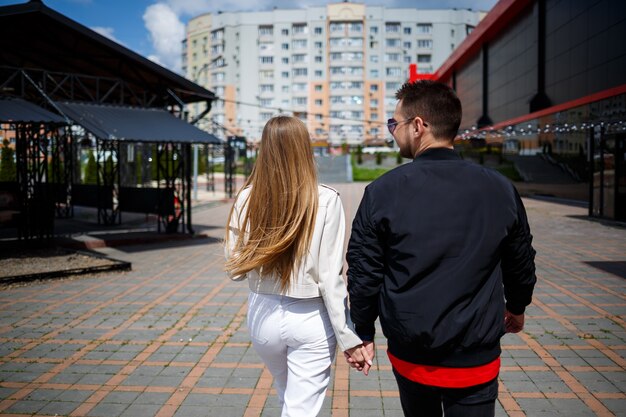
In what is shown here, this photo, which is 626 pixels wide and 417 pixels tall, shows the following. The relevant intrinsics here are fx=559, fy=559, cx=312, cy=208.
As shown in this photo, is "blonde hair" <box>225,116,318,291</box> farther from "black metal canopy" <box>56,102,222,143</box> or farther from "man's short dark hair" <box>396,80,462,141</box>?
"black metal canopy" <box>56,102,222,143</box>

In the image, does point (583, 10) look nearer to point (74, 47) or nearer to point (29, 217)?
point (74, 47)

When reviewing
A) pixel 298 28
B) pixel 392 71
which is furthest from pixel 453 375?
pixel 298 28

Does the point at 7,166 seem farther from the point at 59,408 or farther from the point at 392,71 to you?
the point at 392,71

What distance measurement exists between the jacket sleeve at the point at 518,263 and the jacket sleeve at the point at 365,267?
0.51 m

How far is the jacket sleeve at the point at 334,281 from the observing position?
2377mm

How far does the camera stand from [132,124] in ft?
40.5

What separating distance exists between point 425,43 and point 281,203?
9507 cm

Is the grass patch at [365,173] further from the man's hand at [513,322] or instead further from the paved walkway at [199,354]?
the man's hand at [513,322]

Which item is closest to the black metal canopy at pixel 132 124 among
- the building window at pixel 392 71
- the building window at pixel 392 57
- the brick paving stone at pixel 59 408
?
the brick paving stone at pixel 59 408

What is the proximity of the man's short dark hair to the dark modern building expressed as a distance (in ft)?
44.0

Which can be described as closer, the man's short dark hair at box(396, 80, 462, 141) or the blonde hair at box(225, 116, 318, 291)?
the man's short dark hair at box(396, 80, 462, 141)

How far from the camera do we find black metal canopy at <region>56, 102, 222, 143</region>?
11.3 m

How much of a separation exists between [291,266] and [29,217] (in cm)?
1118

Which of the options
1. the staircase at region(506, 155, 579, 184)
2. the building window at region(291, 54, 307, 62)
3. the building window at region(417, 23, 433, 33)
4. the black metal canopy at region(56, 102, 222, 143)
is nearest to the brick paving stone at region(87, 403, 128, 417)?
the black metal canopy at region(56, 102, 222, 143)
